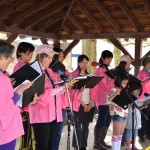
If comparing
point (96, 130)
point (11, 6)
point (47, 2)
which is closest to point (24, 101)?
point (96, 130)

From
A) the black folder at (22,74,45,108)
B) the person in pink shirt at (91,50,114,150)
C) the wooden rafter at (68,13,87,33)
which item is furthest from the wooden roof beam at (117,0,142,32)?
the black folder at (22,74,45,108)

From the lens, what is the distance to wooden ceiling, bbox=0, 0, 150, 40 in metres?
6.13

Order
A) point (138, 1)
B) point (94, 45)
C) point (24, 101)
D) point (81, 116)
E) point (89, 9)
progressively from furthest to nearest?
point (94, 45), point (89, 9), point (138, 1), point (81, 116), point (24, 101)

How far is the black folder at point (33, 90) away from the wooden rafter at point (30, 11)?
3591 mm

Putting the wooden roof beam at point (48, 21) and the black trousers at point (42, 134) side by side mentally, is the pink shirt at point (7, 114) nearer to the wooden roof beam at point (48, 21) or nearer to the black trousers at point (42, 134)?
the black trousers at point (42, 134)

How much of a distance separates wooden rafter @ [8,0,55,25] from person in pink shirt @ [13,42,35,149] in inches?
112

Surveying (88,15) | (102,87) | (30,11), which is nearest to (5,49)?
(102,87)

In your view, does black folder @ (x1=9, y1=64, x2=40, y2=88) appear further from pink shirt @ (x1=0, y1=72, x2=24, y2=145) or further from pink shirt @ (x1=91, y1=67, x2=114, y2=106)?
pink shirt @ (x1=91, y1=67, x2=114, y2=106)

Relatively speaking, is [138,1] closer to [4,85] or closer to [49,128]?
[49,128]

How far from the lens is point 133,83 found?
4215 millimetres

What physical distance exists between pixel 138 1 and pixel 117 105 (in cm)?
286

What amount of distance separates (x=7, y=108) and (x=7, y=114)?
4 cm

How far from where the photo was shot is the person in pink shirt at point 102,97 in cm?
461

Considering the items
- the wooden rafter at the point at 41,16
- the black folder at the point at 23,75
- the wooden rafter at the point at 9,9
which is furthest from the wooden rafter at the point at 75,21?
the black folder at the point at 23,75
